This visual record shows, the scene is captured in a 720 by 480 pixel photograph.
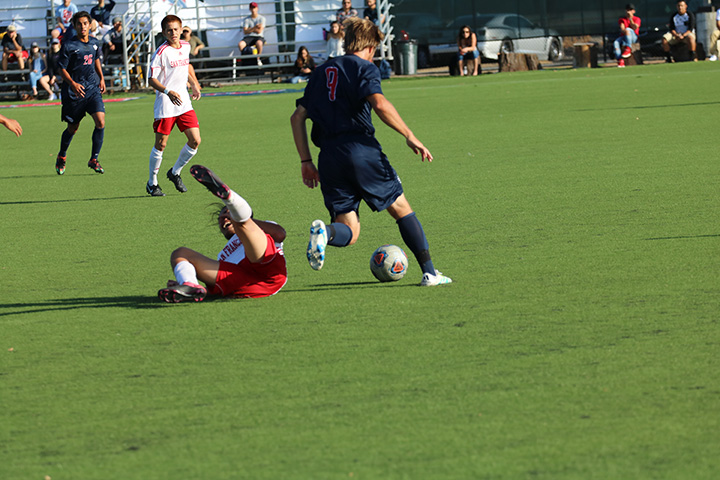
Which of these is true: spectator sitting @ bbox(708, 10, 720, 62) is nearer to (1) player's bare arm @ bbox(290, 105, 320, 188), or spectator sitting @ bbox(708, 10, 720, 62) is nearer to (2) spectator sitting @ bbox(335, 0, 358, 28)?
(2) spectator sitting @ bbox(335, 0, 358, 28)

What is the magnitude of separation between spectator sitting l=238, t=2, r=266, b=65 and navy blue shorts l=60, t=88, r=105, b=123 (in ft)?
58.6

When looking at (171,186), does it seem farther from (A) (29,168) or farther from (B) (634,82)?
(B) (634,82)

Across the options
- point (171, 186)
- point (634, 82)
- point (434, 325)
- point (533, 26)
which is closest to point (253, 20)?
point (533, 26)

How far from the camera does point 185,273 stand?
6.47m

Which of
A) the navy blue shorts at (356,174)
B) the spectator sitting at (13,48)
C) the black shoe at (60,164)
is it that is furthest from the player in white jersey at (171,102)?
the spectator sitting at (13,48)

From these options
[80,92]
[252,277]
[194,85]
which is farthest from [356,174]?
[80,92]

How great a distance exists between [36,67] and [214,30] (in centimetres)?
567

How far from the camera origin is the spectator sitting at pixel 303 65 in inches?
1173

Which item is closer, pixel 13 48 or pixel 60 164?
pixel 60 164

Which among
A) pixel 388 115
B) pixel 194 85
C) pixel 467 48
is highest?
pixel 467 48

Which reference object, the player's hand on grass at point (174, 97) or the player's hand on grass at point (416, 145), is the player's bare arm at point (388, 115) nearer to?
the player's hand on grass at point (416, 145)

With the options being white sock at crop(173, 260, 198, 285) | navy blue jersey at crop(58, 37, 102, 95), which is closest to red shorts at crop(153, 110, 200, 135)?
navy blue jersey at crop(58, 37, 102, 95)

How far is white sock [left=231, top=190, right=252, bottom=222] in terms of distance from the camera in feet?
20.2

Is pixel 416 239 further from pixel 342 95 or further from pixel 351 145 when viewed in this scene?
pixel 342 95
